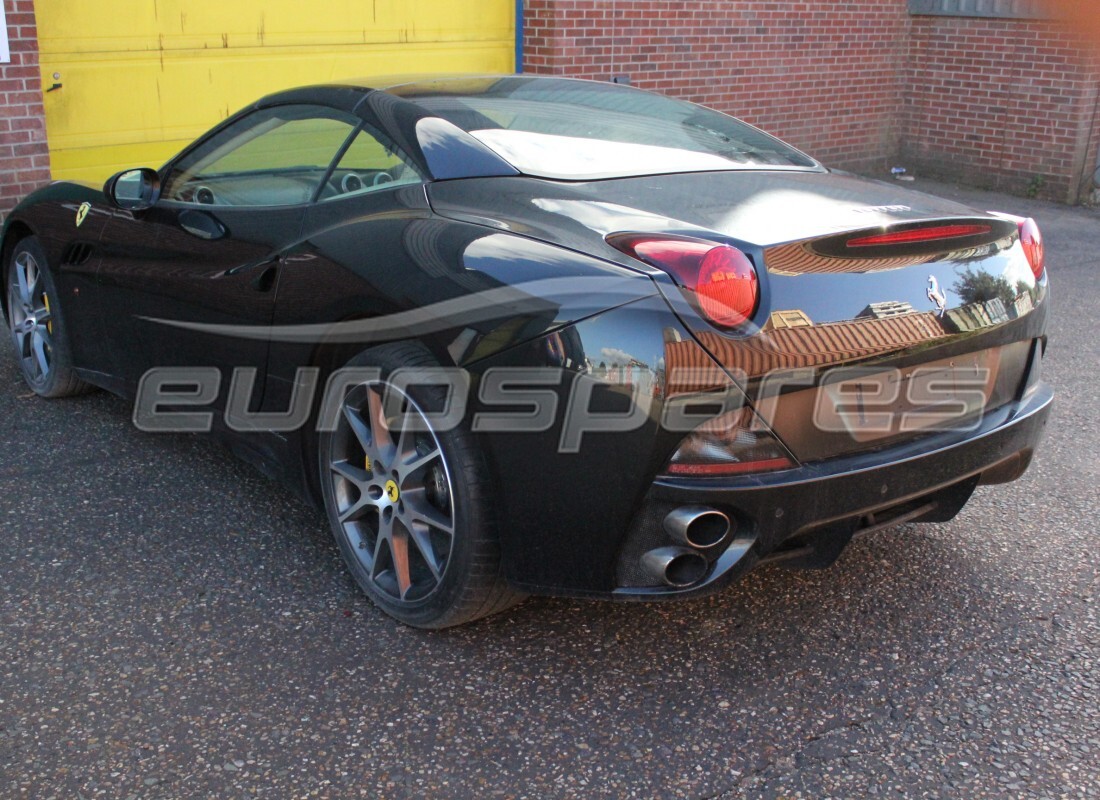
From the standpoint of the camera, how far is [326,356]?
331cm

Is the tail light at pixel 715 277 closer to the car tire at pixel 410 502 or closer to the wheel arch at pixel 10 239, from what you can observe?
the car tire at pixel 410 502

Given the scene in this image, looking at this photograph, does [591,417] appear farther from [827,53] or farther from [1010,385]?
[827,53]

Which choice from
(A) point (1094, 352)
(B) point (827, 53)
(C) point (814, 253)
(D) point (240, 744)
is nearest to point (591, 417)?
(C) point (814, 253)

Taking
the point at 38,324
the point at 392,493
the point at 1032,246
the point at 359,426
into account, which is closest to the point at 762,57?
the point at 38,324

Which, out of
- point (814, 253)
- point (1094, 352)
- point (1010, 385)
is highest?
point (814, 253)

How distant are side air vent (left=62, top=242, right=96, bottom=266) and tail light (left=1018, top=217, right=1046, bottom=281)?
3.19 m

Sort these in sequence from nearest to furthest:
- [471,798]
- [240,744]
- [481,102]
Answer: [471,798], [240,744], [481,102]

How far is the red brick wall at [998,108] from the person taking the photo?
36.4ft

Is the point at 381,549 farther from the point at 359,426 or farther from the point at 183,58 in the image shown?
the point at 183,58

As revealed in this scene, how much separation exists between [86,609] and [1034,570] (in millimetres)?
2789

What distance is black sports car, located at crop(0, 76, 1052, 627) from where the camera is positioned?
263cm

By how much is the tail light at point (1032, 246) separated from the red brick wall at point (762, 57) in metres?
6.44

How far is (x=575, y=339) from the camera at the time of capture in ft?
8.67

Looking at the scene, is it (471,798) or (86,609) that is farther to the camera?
(86,609)
